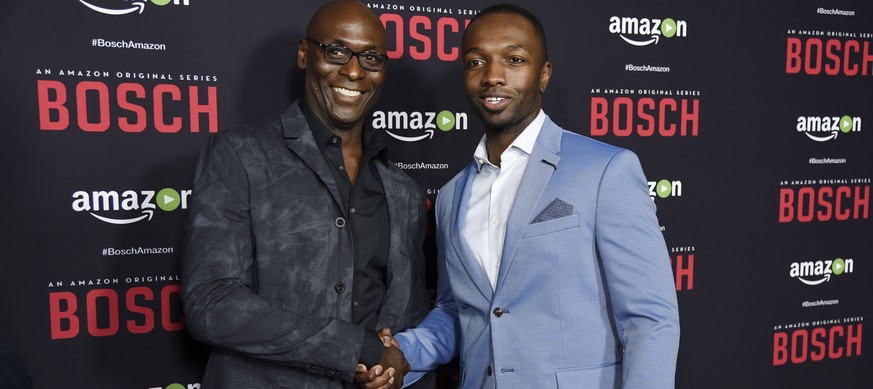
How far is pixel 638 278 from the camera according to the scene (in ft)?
4.74

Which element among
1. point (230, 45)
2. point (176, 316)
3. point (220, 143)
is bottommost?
point (176, 316)

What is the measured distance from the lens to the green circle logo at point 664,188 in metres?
2.71

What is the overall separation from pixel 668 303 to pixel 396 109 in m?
1.25

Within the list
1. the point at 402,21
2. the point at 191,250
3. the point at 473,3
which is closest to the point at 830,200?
the point at 473,3

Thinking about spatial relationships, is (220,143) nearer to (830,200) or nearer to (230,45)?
(230,45)

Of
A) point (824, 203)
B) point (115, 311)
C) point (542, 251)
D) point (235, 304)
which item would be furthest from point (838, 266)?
point (115, 311)

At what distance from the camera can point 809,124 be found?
2924mm

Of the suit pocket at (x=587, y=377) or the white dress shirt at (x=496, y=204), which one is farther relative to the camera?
the white dress shirt at (x=496, y=204)

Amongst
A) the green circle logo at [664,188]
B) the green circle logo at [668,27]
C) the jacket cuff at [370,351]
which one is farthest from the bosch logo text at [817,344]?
the jacket cuff at [370,351]

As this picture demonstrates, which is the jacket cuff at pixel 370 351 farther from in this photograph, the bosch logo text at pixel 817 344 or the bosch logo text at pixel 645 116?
the bosch logo text at pixel 817 344

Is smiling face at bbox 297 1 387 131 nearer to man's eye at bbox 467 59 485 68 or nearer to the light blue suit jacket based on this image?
man's eye at bbox 467 59 485 68

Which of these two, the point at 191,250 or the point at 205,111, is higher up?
the point at 205,111

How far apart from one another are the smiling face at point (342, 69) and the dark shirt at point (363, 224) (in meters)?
0.05

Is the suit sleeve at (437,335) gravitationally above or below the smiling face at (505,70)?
below
